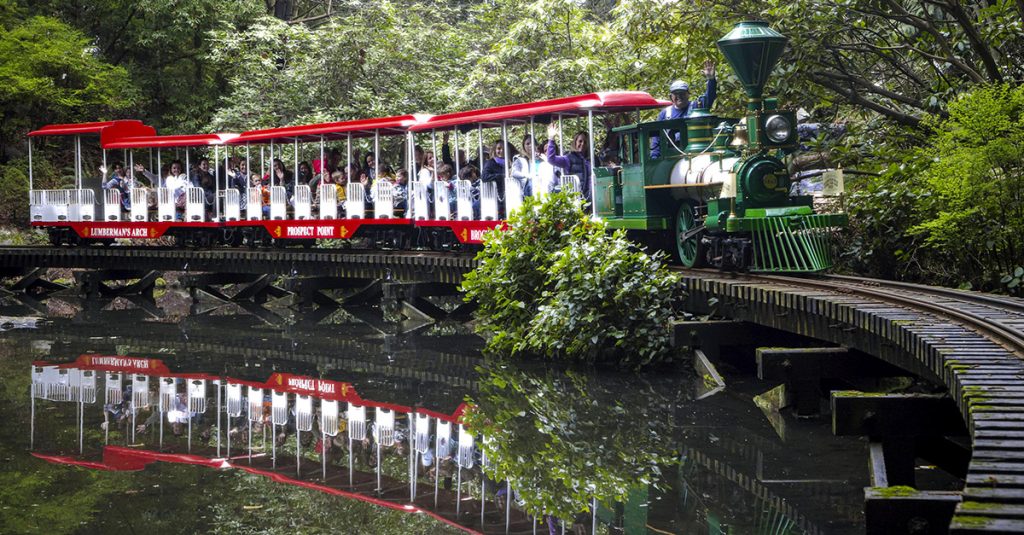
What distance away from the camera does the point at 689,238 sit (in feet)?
47.5

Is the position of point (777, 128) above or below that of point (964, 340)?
above

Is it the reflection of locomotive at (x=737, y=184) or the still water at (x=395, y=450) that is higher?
the reflection of locomotive at (x=737, y=184)

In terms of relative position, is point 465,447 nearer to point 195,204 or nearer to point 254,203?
point 254,203

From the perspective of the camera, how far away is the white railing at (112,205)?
2514cm

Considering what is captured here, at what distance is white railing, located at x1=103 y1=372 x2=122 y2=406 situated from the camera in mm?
11719

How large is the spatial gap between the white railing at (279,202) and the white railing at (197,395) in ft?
32.5

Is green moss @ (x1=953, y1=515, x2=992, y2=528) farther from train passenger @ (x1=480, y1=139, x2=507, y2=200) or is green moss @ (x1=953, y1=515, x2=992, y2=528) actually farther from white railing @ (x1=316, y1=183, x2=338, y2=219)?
white railing @ (x1=316, y1=183, x2=338, y2=219)

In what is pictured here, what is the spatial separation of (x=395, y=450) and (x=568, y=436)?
141 cm

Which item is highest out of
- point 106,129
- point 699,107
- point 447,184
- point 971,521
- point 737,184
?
point 106,129

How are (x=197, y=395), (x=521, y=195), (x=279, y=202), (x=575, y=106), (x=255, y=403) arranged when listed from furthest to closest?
(x=279, y=202), (x=521, y=195), (x=575, y=106), (x=197, y=395), (x=255, y=403)

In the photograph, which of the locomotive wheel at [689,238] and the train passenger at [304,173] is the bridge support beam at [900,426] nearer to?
the locomotive wheel at [689,238]

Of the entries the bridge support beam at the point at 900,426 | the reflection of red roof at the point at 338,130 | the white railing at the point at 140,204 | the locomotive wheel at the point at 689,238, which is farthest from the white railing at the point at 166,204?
the bridge support beam at the point at 900,426

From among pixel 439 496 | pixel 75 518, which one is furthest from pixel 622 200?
pixel 75 518

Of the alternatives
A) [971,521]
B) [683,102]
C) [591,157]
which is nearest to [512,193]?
[591,157]
